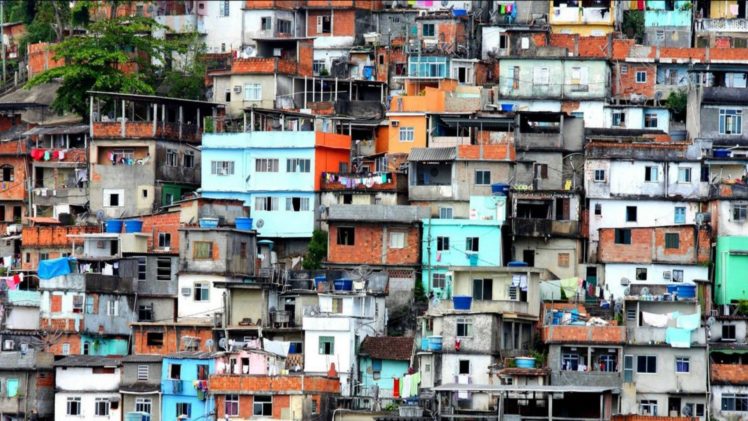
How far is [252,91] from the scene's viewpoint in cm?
8456

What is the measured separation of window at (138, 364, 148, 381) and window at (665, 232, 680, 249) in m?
17.5

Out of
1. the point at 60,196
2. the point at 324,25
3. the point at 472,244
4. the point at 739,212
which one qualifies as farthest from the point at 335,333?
the point at 324,25

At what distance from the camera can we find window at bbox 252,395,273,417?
220 ft

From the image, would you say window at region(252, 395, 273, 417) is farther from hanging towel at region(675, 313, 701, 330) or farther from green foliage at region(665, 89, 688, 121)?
green foliage at region(665, 89, 688, 121)

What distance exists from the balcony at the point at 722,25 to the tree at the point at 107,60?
820 inches

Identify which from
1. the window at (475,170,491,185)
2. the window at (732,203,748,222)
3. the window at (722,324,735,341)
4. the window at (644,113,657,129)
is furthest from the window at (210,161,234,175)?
the window at (722,324,735,341)

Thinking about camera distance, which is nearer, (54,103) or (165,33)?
(54,103)

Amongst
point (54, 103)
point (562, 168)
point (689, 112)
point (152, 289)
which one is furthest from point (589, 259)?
point (54, 103)

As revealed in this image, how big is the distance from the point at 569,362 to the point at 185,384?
1213 cm

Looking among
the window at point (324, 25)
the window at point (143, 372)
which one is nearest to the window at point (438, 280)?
the window at point (143, 372)

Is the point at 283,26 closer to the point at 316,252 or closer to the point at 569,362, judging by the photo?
the point at 316,252

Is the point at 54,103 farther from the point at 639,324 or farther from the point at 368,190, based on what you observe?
the point at 639,324

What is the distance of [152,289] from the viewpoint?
74312 mm

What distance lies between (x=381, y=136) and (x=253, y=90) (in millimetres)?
5735
